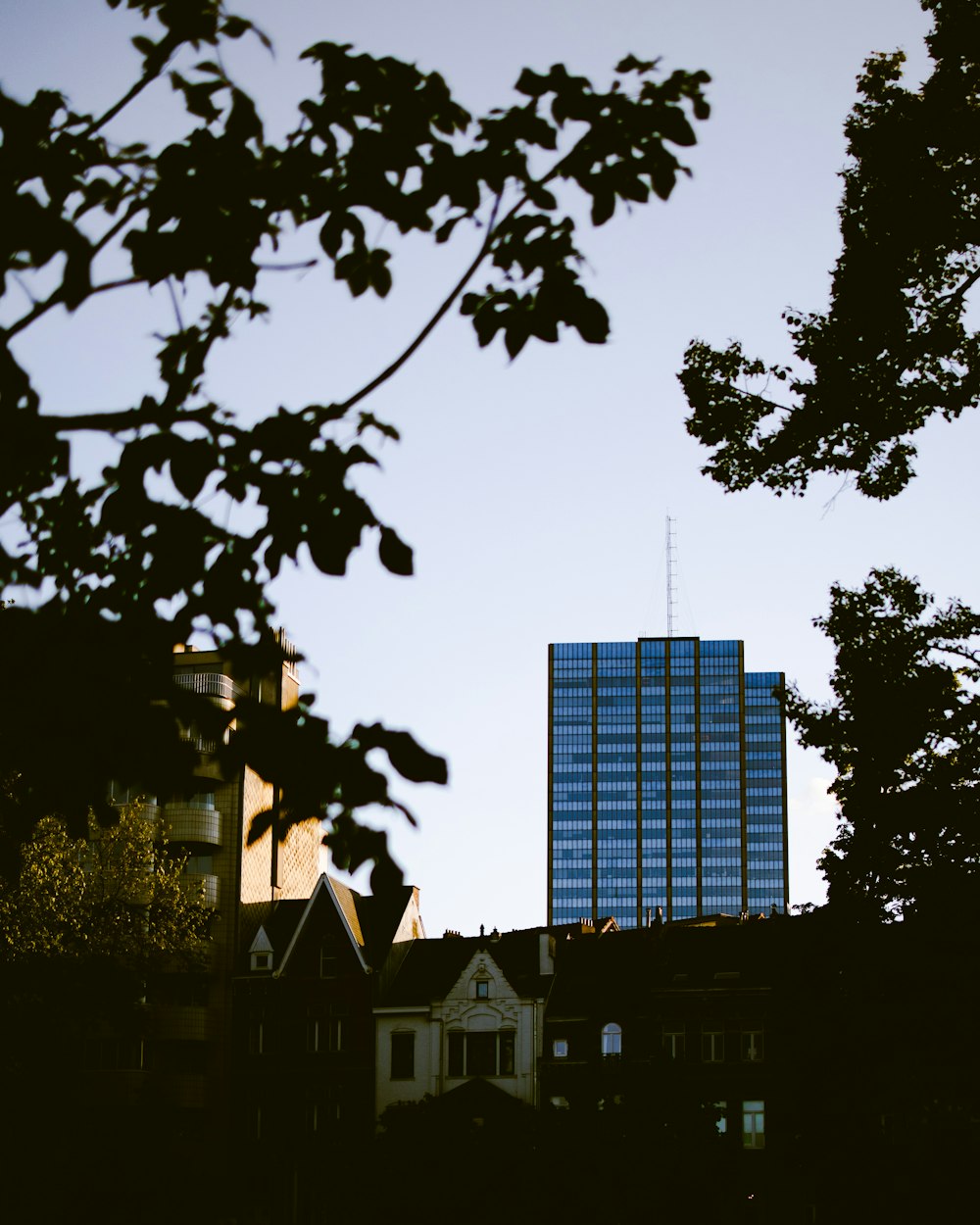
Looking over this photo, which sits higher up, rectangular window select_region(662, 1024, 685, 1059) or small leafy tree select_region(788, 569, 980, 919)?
small leafy tree select_region(788, 569, 980, 919)

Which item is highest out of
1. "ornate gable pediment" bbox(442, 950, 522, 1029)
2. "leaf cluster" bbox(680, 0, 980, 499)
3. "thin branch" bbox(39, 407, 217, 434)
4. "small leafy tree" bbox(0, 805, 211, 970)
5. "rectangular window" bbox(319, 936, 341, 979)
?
"leaf cluster" bbox(680, 0, 980, 499)

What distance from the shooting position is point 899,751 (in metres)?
22.9

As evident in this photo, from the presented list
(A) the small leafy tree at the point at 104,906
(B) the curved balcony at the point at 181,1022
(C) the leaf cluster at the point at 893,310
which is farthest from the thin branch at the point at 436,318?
(B) the curved balcony at the point at 181,1022

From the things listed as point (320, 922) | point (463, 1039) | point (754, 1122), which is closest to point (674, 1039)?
point (754, 1122)

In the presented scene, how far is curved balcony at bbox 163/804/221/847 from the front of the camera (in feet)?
199

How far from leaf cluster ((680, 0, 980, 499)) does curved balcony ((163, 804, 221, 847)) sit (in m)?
43.0

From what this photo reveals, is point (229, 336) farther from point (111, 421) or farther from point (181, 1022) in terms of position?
point (181, 1022)

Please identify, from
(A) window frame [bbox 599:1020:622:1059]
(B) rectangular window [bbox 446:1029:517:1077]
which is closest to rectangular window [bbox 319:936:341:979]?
(B) rectangular window [bbox 446:1029:517:1077]

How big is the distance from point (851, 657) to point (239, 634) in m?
18.9

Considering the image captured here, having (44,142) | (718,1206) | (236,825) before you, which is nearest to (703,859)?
(236,825)

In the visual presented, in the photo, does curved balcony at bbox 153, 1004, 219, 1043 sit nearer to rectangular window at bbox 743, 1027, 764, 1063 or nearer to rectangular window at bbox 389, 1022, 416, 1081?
rectangular window at bbox 389, 1022, 416, 1081

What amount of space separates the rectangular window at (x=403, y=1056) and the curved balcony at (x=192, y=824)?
10.5 meters

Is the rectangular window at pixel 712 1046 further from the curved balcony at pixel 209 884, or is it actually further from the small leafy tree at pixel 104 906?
the curved balcony at pixel 209 884

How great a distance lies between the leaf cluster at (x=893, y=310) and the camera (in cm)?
2014
